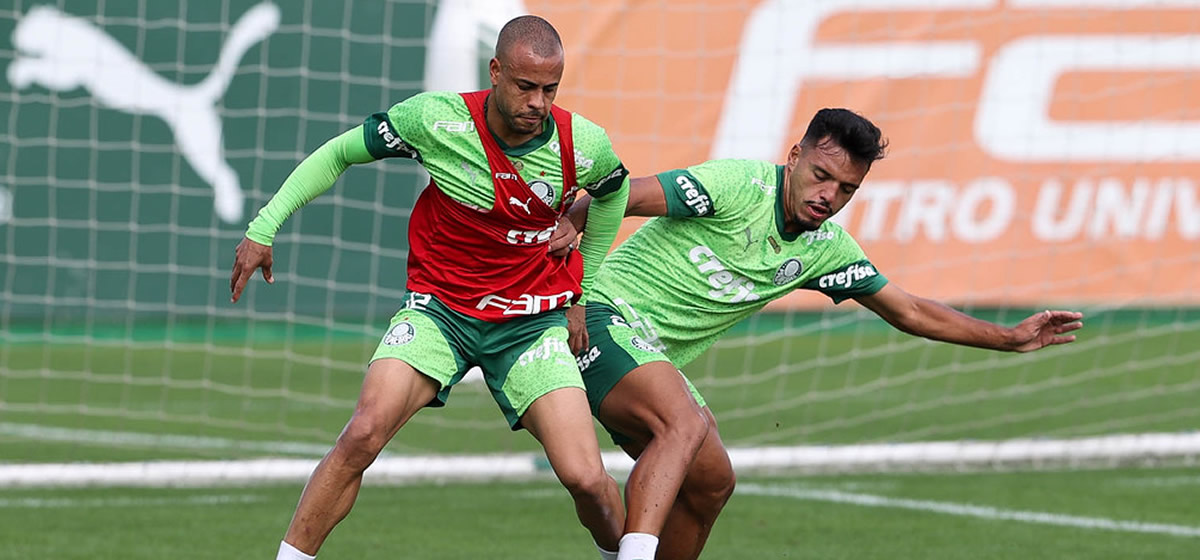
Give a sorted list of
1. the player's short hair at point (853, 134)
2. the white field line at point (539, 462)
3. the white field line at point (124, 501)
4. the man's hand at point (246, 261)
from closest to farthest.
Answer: the man's hand at point (246, 261) → the player's short hair at point (853, 134) → the white field line at point (124, 501) → the white field line at point (539, 462)

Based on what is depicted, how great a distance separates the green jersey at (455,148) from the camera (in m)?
5.19

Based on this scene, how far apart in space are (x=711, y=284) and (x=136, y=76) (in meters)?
7.78

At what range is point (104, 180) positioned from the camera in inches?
496

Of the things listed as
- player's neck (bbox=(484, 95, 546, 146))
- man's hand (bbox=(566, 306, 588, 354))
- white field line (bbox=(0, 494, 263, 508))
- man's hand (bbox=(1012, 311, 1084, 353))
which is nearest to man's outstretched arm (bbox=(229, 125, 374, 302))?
player's neck (bbox=(484, 95, 546, 146))

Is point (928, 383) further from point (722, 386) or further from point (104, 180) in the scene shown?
point (104, 180)

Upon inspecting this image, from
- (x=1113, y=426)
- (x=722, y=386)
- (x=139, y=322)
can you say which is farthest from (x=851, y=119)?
(x=139, y=322)

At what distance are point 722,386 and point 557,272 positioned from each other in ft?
20.5

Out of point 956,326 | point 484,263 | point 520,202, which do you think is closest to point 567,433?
point 484,263

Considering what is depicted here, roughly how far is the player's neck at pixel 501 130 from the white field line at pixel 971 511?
326cm

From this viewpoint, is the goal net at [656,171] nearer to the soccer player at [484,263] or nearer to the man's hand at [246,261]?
the soccer player at [484,263]

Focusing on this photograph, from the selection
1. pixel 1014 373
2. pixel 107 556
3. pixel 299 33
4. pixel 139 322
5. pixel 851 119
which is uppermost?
pixel 851 119

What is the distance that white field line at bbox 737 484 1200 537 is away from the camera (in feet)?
23.5

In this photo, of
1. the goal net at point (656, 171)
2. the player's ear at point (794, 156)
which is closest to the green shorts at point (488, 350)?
the player's ear at point (794, 156)

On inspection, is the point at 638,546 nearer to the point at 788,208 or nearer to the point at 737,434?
the point at 788,208
